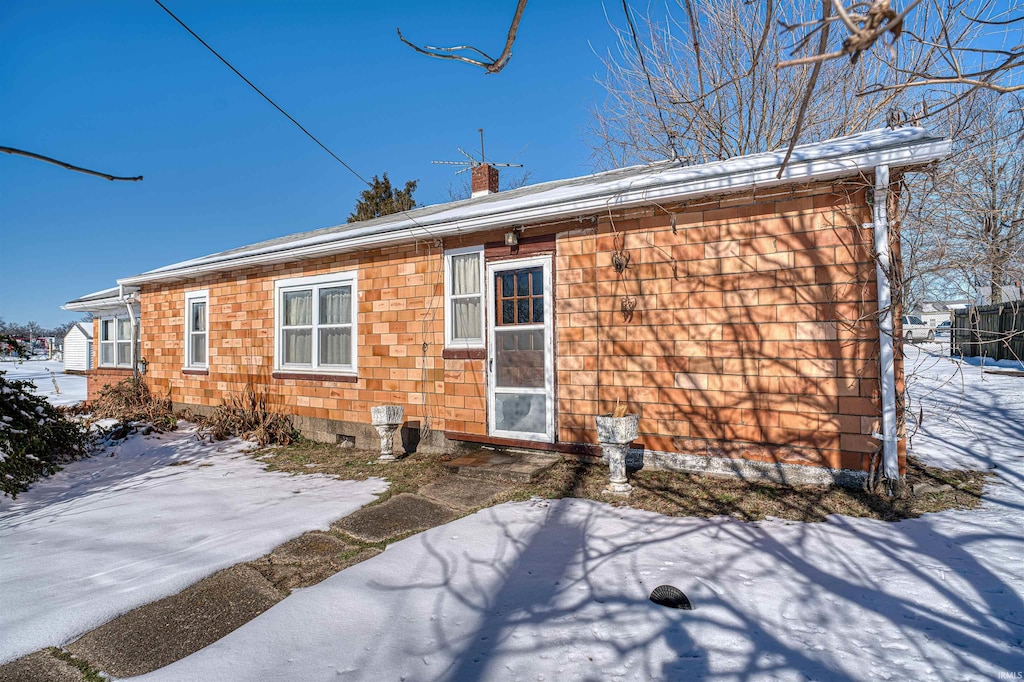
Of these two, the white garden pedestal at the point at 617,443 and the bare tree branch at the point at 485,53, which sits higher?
the bare tree branch at the point at 485,53

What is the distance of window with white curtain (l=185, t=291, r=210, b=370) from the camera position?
10039 mm

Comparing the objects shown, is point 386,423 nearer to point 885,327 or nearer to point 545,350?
point 545,350

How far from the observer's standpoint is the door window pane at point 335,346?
795 centimetres

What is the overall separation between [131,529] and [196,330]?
274 inches

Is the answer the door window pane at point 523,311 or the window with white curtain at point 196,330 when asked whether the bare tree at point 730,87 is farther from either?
the window with white curtain at point 196,330

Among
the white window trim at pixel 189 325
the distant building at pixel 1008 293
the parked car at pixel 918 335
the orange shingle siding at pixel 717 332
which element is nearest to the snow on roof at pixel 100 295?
the white window trim at pixel 189 325

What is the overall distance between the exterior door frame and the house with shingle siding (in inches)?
0.9

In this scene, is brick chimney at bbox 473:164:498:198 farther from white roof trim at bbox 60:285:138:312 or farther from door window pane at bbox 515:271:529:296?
white roof trim at bbox 60:285:138:312

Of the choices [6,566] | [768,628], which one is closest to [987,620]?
[768,628]

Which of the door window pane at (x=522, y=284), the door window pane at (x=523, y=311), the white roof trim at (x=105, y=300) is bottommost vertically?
the door window pane at (x=523, y=311)

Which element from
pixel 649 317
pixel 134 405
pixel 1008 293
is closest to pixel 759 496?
pixel 649 317

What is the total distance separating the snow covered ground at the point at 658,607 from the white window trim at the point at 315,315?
448 cm

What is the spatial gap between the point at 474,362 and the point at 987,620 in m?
5.07

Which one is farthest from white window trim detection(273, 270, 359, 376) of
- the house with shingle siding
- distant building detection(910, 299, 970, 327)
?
distant building detection(910, 299, 970, 327)
